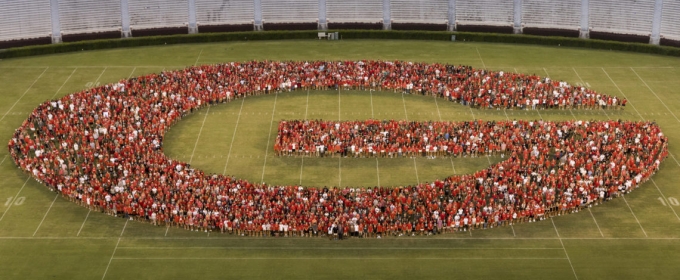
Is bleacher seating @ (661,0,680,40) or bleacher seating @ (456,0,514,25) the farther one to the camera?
bleacher seating @ (456,0,514,25)

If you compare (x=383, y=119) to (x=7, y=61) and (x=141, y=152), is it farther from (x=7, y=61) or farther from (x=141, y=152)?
(x=7, y=61)

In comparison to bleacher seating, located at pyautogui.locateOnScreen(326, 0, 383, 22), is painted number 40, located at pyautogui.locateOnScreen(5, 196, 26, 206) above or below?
below

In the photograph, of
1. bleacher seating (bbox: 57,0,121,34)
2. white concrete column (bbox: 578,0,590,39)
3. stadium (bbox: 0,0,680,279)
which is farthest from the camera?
white concrete column (bbox: 578,0,590,39)

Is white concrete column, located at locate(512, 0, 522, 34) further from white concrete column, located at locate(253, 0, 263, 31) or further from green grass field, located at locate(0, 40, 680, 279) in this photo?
white concrete column, located at locate(253, 0, 263, 31)

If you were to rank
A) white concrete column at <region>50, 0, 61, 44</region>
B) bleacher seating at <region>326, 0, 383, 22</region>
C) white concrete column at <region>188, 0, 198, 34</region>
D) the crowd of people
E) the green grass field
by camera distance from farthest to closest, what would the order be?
bleacher seating at <region>326, 0, 383, 22</region> → white concrete column at <region>188, 0, 198, 34</region> → white concrete column at <region>50, 0, 61, 44</region> → the crowd of people → the green grass field

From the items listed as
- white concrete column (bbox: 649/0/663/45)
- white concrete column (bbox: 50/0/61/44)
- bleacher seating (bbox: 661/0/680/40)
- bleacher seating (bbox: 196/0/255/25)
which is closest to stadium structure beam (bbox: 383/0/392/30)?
bleacher seating (bbox: 196/0/255/25)

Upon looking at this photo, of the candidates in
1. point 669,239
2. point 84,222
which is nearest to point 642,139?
point 669,239

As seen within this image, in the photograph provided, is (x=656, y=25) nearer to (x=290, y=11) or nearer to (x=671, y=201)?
(x=290, y=11)

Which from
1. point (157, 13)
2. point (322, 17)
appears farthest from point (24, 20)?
point (322, 17)
